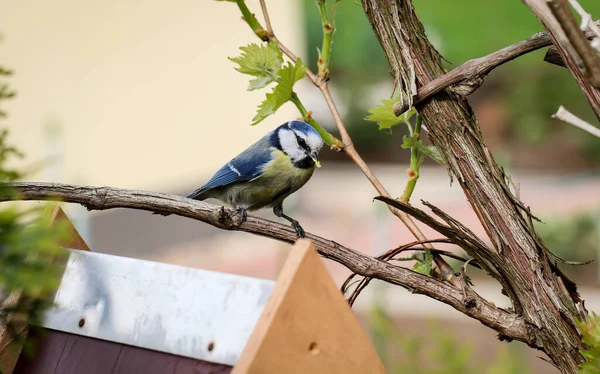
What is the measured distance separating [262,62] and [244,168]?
38.4 inches

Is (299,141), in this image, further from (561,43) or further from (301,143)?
(561,43)

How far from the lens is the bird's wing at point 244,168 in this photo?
6.34 feet

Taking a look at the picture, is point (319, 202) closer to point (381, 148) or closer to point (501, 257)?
point (381, 148)

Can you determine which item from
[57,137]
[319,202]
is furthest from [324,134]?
[319,202]

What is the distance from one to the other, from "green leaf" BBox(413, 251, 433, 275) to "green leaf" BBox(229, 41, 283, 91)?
0.93ft

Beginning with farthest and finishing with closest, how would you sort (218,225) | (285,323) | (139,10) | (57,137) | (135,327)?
1. (139,10)
2. (57,137)
3. (218,225)
4. (135,327)
5. (285,323)

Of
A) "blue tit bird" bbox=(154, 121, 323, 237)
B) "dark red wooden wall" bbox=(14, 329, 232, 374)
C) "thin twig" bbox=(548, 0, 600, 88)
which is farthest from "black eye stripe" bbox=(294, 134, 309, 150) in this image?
"thin twig" bbox=(548, 0, 600, 88)

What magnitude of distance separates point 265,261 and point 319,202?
1801 millimetres

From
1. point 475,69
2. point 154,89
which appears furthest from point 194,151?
point 475,69

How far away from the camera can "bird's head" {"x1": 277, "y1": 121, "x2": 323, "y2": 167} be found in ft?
6.21

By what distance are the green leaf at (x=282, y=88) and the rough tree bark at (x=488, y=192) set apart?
0.11m

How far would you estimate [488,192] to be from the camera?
895 millimetres

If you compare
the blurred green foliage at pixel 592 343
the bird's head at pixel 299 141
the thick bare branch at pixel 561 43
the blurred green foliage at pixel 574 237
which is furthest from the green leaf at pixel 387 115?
the blurred green foliage at pixel 574 237

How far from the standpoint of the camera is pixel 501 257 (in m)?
0.89
